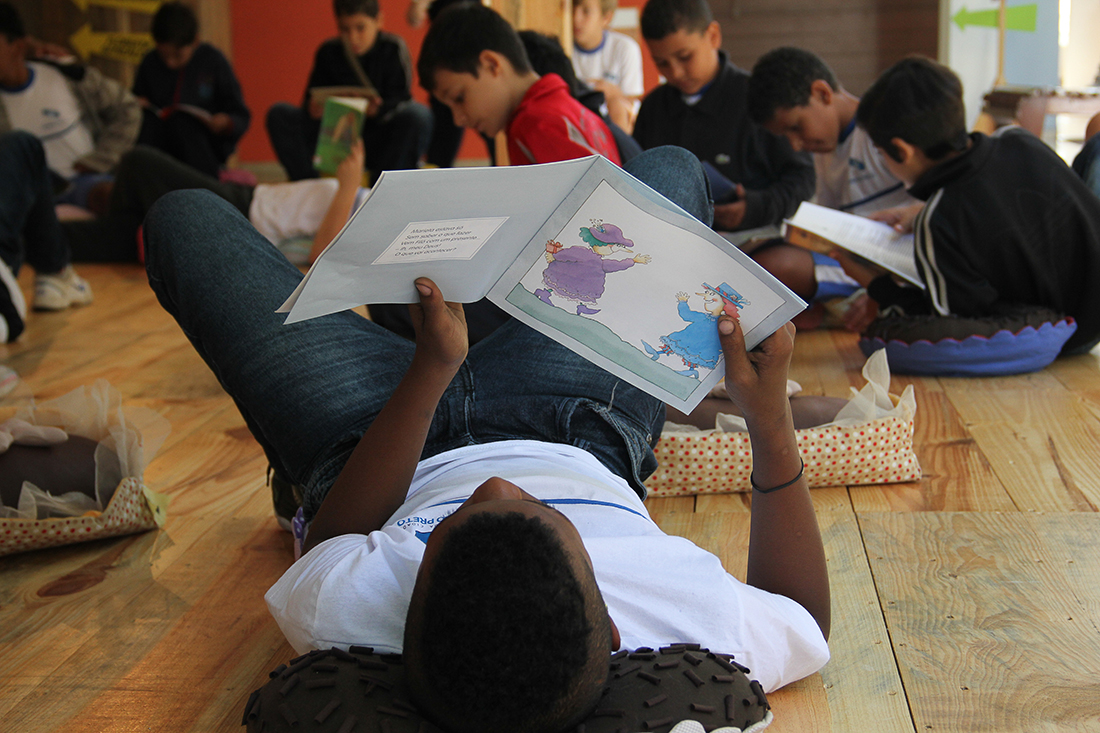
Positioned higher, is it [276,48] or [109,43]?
[109,43]

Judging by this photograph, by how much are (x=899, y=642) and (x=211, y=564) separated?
831 mm

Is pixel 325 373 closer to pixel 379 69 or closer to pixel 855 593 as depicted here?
pixel 855 593

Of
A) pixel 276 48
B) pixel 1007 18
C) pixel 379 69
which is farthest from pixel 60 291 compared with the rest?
pixel 1007 18

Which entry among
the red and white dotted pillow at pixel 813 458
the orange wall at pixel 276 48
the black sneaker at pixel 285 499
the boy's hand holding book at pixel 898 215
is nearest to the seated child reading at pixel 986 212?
the boy's hand holding book at pixel 898 215

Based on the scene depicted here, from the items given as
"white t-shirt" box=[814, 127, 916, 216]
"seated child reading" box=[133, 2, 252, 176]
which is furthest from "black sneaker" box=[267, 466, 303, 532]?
"seated child reading" box=[133, 2, 252, 176]

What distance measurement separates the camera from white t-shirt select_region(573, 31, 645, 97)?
14.2 ft

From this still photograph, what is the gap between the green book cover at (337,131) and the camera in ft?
9.77

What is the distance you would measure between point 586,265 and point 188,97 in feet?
14.1

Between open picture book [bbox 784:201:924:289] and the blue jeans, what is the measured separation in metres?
2.14

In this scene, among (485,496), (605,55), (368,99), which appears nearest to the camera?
(485,496)

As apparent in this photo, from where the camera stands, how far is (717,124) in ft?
8.46

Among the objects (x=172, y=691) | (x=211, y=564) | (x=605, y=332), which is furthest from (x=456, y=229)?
(x=211, y=564)

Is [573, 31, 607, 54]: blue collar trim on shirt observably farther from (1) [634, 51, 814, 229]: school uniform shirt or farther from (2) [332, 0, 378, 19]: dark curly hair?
(1) [634, 51, 814, 229]: school uniform shirt

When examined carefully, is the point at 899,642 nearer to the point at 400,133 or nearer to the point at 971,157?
the point at 971,157
